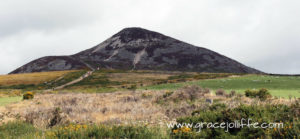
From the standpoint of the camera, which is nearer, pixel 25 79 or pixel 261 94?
pixel 261 94

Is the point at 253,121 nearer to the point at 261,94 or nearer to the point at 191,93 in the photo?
the point at 261,94

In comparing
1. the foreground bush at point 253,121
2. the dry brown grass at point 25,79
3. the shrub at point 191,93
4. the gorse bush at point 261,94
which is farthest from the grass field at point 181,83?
the foreground bush at point 253,121

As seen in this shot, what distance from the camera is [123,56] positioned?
197625mm

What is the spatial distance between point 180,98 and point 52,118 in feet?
35.7

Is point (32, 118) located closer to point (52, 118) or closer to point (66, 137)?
point (52, 118)

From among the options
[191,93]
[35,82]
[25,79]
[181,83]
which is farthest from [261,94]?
[25,79]

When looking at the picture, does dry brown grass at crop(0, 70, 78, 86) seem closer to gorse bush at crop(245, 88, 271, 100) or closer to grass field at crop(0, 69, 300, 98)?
grass field at crop(0, 69, 300, 98)

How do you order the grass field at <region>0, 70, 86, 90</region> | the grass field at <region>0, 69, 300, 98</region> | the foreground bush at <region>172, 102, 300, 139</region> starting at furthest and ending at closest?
the grass field at <region>0, 70, 86, 90</region>, the grass field at <region>0, 69, 300, 98</region>, the foreground bush at <region>172, 102, 300, 139</region>

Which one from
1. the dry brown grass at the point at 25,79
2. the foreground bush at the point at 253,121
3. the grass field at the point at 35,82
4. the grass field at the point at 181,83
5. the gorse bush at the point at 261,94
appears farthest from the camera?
the dry brown grass at the point at 25,79

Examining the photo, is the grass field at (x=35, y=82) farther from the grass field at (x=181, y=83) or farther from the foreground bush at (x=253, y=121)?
the foreground bush at (x=253, y=121)

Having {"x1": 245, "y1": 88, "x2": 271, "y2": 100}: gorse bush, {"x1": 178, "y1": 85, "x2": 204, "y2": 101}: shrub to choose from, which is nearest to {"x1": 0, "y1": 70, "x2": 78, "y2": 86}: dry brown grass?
{"x1": 178, "y1": 85, "x2": 204, "y2": 101}: shrub

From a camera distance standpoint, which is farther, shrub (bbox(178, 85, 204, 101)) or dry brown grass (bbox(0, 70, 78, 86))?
dry brown grass (bbox(0, 70, 78, 86))

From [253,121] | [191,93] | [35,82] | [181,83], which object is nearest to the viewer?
[253,121]

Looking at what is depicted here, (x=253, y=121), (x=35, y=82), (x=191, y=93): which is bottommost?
(x=35, y=82)
